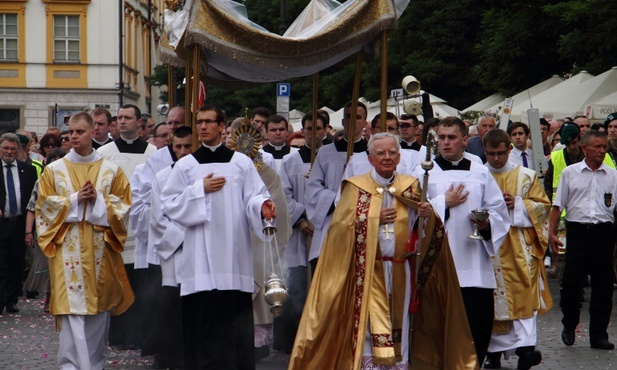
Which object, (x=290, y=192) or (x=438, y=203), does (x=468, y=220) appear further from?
(x=290, y=192)

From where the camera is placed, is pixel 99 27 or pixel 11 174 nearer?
pixel 11 174

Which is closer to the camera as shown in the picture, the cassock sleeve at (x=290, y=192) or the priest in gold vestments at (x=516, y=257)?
the priest in gold vestments at (x=516, y=257)

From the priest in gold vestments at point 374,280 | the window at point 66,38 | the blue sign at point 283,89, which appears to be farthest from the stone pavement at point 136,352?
the window at point 66,38

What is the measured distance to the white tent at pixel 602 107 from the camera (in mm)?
18969

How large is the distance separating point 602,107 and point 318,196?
31.6 ft

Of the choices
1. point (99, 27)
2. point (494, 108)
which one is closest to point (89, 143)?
point (494, 108)

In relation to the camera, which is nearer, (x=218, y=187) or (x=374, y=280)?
(x=374, y=280)

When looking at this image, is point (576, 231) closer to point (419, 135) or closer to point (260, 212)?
point (419, 135)

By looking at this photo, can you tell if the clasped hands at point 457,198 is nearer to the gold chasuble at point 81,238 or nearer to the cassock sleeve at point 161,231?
the cassock sleeve at point 161,231

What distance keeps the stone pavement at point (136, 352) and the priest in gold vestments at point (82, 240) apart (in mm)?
853

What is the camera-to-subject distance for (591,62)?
993 inches

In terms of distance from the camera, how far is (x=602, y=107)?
1909 cm

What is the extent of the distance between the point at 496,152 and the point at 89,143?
3163mm

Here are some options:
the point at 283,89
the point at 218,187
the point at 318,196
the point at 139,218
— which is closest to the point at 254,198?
the point at 218,187
